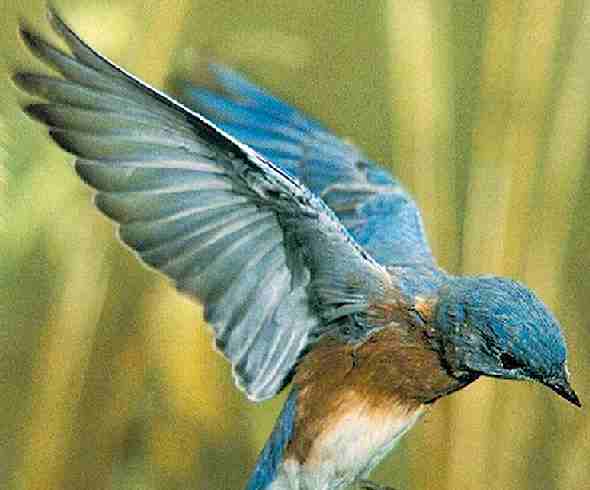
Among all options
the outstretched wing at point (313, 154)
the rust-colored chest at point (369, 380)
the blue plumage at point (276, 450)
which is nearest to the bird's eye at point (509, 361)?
the rust-colored chest at point (369, 380)

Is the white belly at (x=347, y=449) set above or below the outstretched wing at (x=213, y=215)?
below

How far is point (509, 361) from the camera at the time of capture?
1.86 meters

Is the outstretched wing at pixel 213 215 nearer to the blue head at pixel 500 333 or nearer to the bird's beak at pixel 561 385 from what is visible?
the blue head at pixel 500 333

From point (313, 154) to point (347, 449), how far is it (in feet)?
2.32

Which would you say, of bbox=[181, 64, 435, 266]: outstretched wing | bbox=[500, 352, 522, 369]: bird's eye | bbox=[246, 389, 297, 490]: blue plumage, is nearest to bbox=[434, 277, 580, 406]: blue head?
bbox=[500, 352, 522, 369]: bird's eye

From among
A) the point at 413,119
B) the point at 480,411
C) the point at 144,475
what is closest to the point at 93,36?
the point at 413,119

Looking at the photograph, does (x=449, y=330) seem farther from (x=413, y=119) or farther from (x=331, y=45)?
(x=331, y=45)

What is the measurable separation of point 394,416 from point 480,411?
2.26ft

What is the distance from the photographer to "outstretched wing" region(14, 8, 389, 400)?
5.67ft

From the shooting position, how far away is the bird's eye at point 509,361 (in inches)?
72.6

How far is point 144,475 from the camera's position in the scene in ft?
8.55

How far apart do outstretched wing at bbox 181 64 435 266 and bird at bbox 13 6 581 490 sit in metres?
0.22

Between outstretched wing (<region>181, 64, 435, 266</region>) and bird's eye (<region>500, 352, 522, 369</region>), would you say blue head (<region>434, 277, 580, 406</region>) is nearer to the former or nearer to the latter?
bird's eye (<region>500, 352, 522, 369</region>)

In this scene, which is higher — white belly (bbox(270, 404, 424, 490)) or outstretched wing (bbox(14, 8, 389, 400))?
outstretched wing (bbox(14, 8, 389, 400))
